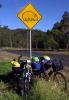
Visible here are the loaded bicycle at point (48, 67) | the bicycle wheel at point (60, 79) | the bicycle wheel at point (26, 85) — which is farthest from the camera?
the loaded bicycle at point (48, 67)

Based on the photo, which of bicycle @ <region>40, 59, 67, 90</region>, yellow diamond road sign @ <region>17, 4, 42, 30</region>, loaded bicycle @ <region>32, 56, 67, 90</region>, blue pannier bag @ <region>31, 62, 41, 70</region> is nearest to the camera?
bicycle @ <region>40, 59, 67, 90</region>

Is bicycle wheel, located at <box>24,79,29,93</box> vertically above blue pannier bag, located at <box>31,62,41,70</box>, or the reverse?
blue pannier bag, located at <box>31,62,41,70</box>

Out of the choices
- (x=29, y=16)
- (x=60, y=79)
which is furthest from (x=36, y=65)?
(x=29, y=16)

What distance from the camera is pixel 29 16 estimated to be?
13680mm

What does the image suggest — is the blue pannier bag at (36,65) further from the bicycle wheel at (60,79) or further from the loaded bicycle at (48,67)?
the bicycle wheel at (60,79)

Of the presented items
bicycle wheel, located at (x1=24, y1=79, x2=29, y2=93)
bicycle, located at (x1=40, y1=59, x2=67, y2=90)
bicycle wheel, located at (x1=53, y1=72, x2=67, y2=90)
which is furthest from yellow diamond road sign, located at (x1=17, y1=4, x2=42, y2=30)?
bicycle wheel, located at (x1=24, y1=79, x2=29, y2=93)

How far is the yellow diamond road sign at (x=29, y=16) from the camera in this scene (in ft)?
44.6

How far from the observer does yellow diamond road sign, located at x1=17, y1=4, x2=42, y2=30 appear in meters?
13.6

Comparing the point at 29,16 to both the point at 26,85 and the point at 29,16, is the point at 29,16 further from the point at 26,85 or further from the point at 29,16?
the point at 26,85

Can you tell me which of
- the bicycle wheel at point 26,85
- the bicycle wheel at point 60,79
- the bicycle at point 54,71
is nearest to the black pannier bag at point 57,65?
the bicycle at point 54,71

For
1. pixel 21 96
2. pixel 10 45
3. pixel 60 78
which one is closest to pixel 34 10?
pixel 60 78

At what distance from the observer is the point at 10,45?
17200cm

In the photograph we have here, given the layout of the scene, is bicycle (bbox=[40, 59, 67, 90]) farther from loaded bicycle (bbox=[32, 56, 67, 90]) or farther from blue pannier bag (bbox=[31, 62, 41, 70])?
blue pannier bag (bbox=[31, 62, 41, 70])

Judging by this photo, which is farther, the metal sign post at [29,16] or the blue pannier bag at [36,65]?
the metal sign post at [29,16]
